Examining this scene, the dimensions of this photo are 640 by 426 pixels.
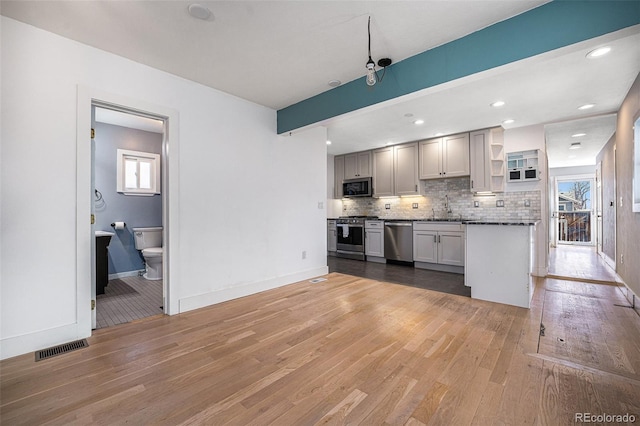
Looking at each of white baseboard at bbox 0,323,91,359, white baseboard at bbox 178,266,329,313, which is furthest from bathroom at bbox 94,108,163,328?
white baseboard at bbox 0,323,91,359

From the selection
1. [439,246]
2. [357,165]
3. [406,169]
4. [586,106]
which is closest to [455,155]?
[406,169]

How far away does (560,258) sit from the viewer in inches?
245

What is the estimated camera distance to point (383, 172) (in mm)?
6082

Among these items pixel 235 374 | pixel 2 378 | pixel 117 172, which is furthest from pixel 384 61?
pixel 117 172

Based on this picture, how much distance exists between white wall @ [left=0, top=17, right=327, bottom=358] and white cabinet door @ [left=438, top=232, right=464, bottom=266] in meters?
2.12

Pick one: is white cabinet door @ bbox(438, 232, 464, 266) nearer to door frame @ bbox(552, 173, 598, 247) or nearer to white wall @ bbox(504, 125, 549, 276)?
white wall @ bbox(504, 125, 549, 276)

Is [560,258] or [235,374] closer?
[235,374]

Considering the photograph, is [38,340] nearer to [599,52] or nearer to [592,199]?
[599,52]

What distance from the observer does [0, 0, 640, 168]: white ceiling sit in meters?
1.94

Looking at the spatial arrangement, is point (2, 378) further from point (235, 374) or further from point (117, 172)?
point (117, 172)

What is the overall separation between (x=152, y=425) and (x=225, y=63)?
278 centimetres

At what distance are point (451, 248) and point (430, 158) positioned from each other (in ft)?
5.75

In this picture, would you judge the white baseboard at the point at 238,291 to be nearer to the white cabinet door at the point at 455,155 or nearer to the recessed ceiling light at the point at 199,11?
the recessed ceiling light at the point at 199,11

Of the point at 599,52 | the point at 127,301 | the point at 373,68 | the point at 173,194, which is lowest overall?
the point at 127,301
